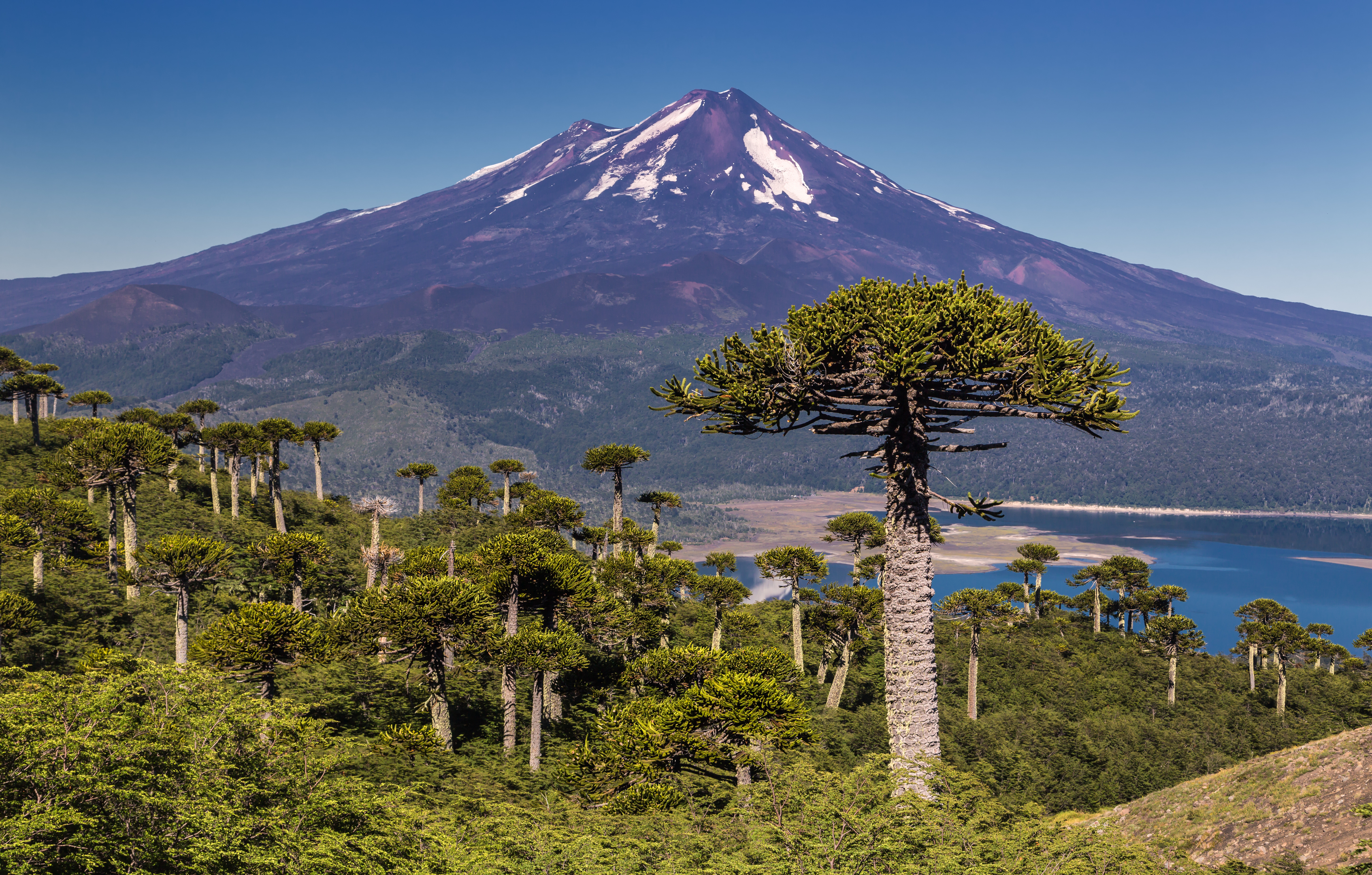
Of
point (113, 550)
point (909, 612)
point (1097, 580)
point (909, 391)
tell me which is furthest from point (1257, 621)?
point (113, 550)

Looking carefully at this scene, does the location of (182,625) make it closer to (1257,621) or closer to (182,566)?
(182,566)

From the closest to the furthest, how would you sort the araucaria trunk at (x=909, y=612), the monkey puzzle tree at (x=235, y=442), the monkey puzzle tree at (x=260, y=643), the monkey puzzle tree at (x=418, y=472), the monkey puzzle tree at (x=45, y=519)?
the araucaria trunk at (x=909, y=612) → the monkey puzzle tree at (x=260, y=643) → the monkey puzzle tree at (x=45, y=519) → the monkey puzzle tree at (x=235, y=442) → the monkey puzzle tree at (x=418, y=472)

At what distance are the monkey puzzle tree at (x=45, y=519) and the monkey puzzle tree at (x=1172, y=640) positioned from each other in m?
77.0

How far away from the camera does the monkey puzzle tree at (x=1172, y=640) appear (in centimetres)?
6406

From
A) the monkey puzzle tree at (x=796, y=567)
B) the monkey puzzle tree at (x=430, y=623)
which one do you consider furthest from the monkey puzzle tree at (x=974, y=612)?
the monkey puzzle tree at (x=430, y=623)

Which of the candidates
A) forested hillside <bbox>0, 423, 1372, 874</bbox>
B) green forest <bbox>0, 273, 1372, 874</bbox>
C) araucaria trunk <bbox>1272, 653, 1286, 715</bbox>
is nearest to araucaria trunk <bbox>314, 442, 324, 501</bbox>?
green forest <bbox>0, 273, 1372, 874</bbox>

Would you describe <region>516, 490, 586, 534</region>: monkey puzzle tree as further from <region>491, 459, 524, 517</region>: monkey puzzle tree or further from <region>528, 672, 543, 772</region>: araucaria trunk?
<region>528, 672, 543, 772</region>: araucaria trunk

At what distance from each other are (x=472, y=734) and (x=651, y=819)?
16.6 m

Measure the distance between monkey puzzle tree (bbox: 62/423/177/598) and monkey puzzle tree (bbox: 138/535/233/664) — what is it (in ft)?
24.5

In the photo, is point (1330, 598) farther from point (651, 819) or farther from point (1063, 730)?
point (651, 819)

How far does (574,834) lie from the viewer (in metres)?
16.3

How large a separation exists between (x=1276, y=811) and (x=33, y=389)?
78.3 metres

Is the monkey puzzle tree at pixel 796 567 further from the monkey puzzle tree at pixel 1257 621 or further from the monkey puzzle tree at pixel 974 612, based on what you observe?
the monkey puzzle tree at pixel 1257 621

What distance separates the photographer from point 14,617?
2841 centimetres
